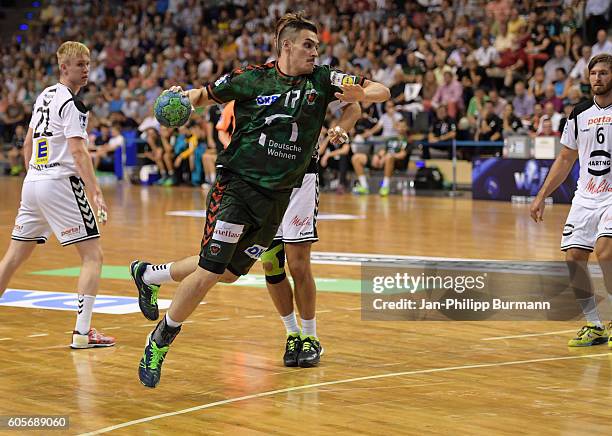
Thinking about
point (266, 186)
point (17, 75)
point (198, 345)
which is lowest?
point (198, 345)

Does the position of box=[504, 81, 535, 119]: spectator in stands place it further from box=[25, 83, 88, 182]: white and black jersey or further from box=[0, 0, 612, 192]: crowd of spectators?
box=[25, 83, 88, 182]: white and black jersey

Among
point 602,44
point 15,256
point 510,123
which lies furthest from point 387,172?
point 15,256

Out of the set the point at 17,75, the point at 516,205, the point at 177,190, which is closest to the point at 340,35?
the point at 177,190

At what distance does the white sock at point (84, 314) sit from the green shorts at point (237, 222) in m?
1.61

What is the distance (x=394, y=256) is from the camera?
1273 centimetres

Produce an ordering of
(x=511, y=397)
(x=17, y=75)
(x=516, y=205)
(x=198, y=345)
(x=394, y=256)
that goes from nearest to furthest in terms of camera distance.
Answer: (x=511, y=397)
(x=198, y=345)
(x=394, y=256)
(x=516, y=205)
(x=17, y=75)

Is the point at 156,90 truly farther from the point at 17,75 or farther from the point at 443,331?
the point at 443,331

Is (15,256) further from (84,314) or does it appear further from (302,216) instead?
(302,216)

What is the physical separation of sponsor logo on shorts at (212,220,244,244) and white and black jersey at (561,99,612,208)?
2919 millimetres

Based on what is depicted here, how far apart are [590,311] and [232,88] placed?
328 centimetres

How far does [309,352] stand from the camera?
7.04m

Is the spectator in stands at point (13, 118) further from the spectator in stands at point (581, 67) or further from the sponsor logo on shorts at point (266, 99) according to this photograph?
the sponsor logo on shorts at point (266, 99)

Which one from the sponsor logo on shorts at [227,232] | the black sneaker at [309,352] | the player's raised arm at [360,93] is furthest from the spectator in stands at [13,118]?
the sponsor logo on shorts at [227,232]

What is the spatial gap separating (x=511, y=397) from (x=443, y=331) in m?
2.28
